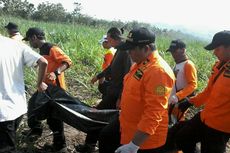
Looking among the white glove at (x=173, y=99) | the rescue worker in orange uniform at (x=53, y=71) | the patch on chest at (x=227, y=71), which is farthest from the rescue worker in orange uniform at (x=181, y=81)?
the rescue worker in orange uniform at (x=53, y=71)

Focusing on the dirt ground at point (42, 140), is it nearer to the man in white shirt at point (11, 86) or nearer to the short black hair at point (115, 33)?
the man in white shirt at point (11, 86)

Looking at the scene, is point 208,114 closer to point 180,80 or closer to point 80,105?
point 180,80

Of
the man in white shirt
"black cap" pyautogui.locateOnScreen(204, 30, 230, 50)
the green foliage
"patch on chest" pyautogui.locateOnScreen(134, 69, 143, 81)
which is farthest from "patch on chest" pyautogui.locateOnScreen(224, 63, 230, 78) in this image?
the green foliage

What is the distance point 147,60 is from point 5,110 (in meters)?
1.29

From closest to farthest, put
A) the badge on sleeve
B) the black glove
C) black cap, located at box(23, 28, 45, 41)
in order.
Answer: the badge on sleeve < the black glove < black cap, located at box(23, 28, 45, 41)

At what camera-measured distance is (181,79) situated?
4.83m

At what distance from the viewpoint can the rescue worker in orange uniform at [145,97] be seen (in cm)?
281

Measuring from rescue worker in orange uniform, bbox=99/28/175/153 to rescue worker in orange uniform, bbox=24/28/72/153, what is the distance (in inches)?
62.8

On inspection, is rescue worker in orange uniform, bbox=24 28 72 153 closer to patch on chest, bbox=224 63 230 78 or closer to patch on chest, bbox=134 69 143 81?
patch on chest, bbox=134 69 143 81

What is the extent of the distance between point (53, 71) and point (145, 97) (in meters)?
2.26

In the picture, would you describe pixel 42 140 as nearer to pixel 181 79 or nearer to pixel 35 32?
pixel 35 32

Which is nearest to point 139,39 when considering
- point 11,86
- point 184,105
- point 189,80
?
point 11,86

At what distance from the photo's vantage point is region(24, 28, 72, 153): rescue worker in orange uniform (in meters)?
4.59

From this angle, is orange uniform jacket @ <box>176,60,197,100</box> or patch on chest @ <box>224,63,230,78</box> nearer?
patch on chest @ <box>224,63,230,78</box>
